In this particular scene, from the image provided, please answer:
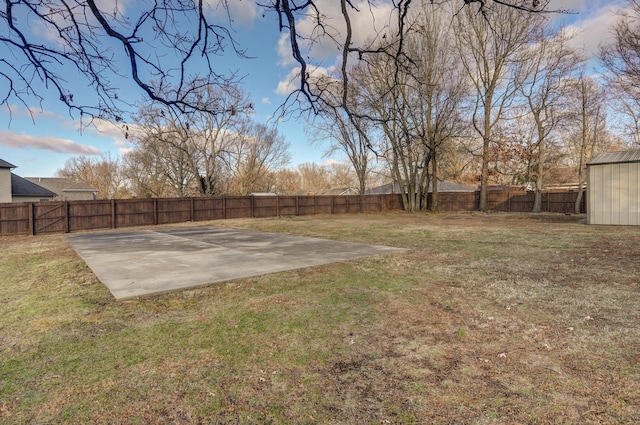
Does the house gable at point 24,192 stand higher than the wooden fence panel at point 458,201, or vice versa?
the house gable at point 24,192

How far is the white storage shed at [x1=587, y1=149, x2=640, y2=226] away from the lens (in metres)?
11.8

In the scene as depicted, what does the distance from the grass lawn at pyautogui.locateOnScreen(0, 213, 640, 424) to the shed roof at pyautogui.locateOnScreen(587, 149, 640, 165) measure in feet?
30.9

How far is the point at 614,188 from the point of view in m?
12.2

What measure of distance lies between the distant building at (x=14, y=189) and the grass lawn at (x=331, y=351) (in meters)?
23.2

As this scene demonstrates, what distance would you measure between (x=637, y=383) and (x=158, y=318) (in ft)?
12.7

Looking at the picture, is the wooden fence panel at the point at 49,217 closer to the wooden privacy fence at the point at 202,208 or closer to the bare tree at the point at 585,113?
the wooden privacy fence at the point at 202,208

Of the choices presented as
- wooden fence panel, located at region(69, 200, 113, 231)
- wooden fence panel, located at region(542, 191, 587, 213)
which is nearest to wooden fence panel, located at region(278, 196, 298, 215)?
wooden fence panel, located at region(69, 200, 113, 231)

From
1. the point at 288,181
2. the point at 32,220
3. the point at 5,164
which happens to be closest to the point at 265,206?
the point at 32,220

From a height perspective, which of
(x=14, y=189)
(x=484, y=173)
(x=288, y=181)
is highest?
(x=288, y=181)

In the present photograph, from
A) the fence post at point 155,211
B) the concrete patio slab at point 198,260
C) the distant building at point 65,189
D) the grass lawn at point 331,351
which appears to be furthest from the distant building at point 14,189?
the grass lawn at point 331,351

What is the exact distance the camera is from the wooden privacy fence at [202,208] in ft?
46.2

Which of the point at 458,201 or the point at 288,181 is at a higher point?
the point at 288,181

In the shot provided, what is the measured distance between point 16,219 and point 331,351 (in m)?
16.6

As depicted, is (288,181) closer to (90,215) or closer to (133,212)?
(133,212)
